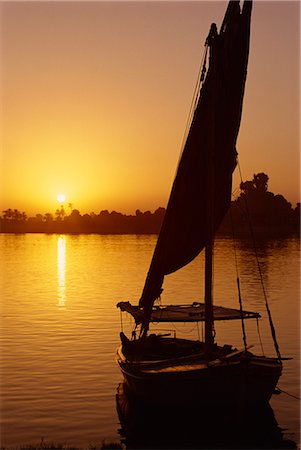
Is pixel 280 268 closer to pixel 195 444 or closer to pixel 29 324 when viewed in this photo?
pixel 29 324

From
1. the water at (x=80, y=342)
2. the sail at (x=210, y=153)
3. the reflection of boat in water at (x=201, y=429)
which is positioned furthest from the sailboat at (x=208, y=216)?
the water at (x=80, y=342)

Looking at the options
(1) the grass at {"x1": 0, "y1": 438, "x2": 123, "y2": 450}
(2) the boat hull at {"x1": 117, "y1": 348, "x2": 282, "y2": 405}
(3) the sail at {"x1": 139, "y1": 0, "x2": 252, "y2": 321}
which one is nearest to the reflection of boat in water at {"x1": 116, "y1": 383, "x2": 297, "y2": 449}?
(2) the boat hull at {"x1": 117, "y1": 348, "x2": 282, "y2": 405}

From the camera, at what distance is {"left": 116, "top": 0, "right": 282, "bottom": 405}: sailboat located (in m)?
23.9

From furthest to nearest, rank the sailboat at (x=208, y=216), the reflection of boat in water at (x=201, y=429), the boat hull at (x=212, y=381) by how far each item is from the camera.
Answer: the sailboat at (x=208, y=216), the boat hull at (x=212, y=381), the reflection of boat in water at (x=201, y=429)

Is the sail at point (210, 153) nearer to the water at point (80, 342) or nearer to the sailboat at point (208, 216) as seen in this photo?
the sailboat at point (208, 216)

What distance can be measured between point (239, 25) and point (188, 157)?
17.6ft

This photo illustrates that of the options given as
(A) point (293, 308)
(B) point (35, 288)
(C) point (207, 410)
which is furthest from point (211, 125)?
(B) point (35, 288)

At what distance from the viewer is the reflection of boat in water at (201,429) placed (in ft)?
74.9

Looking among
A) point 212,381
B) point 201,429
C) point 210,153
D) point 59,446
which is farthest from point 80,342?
point 210,153

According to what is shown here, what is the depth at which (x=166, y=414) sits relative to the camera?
81.4 ft

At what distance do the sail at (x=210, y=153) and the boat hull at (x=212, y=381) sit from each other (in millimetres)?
3005

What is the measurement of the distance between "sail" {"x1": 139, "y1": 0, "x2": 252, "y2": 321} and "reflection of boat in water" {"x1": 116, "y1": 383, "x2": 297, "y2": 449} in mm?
4089

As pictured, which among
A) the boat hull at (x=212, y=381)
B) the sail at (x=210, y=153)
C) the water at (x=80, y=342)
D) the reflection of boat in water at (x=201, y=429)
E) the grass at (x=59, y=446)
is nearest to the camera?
the grass at (x=59, y=446)

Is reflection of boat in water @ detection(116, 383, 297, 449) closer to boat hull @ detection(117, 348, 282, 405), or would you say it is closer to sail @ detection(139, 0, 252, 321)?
boat hull @ detection(117, 348, 282, 405)
